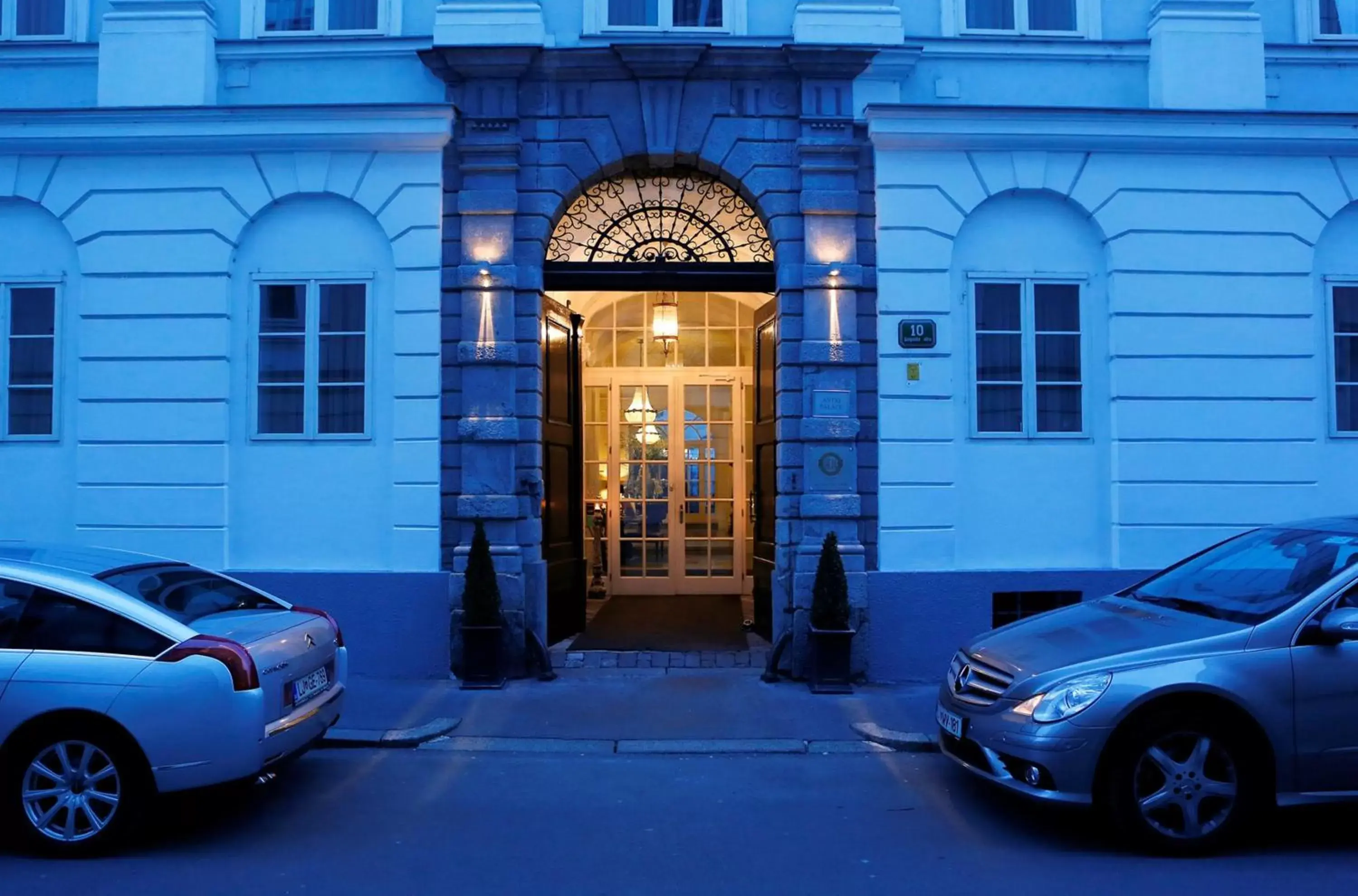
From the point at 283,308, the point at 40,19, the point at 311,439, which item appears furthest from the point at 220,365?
the point at 40,19

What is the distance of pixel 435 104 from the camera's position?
9617 mm

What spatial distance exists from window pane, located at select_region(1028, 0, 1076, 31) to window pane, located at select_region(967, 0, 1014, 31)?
0.57 ft

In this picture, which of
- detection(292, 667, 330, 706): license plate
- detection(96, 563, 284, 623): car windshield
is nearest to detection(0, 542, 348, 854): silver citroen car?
detection(96, 563, 284, 623): car windshield

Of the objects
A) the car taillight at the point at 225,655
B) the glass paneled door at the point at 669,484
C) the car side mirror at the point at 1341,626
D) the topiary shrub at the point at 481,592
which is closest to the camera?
the car side mirror at the point at 1341,626

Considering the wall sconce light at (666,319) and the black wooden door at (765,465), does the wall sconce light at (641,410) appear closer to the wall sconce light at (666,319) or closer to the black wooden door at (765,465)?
the wall sconce light at (666,319)

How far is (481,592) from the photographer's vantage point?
9.15 m

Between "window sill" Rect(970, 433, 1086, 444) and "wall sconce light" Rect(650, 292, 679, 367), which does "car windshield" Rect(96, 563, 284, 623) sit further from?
"wall sconce light" Rect(650, 292, 679, 367)

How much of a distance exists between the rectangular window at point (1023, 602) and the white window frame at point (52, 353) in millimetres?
8485

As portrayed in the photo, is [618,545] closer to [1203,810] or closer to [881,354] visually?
[881,354]

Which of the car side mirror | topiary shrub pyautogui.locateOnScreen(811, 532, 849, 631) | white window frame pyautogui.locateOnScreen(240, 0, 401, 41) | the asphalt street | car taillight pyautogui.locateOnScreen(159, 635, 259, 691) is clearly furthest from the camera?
white window frame pyautogui.locateOnScreen(240, 0, 401, 41)

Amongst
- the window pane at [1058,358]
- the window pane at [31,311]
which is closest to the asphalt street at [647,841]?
the window pane at [1058,358]

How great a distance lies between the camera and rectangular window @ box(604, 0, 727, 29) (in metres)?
10.3

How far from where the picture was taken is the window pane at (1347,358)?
10.0 meters

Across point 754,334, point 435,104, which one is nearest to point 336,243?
point 435,104
